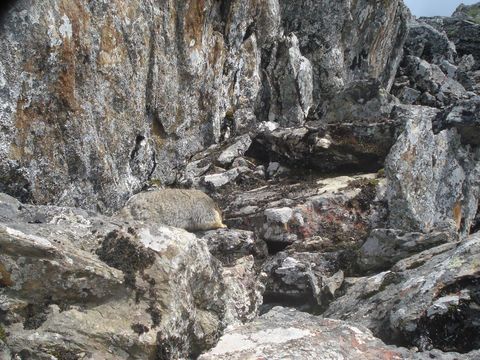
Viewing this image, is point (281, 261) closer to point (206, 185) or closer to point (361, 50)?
point (206, 185)

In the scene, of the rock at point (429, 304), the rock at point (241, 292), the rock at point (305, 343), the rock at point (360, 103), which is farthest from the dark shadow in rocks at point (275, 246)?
the rock at point (360, 103)

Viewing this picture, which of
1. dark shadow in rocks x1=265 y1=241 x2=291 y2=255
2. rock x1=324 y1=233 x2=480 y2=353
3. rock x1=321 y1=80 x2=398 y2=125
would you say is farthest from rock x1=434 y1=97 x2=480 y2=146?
rock x1=324 y1=233 x2=480 y2=353

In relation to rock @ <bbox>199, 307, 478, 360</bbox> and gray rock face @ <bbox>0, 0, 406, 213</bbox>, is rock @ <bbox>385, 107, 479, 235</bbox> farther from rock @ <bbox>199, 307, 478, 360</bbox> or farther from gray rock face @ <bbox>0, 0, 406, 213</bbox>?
gray rock face @ <bbox>0, 0, 406, 213</bbox>

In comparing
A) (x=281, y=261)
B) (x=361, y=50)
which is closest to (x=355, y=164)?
(x=281, y=261)

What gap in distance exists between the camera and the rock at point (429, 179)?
19141mm

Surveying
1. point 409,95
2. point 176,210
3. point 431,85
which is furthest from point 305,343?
point 431,85

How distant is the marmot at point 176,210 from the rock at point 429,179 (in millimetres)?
7352

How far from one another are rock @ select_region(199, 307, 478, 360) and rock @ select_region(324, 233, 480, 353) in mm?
524

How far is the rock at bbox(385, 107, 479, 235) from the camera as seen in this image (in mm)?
19141

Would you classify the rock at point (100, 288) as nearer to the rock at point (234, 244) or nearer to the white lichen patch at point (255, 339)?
the white lichen patch at point (255, 339)

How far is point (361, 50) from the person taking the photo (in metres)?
47.8

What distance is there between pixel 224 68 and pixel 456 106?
14.0 metres

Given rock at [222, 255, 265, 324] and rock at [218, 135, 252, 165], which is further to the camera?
rock at [218, 135, 252, 165]

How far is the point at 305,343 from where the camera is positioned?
920 centimetres
